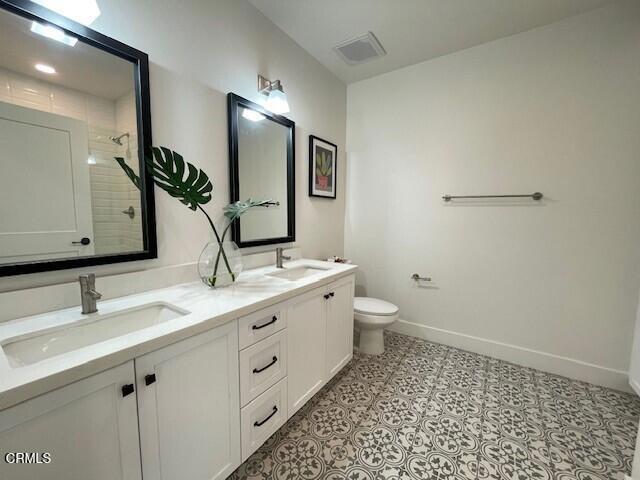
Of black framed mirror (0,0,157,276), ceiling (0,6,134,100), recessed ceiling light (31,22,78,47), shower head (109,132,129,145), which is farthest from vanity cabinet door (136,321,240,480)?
recessed ceiling light (31,22,78,47)

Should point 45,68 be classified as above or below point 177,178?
above

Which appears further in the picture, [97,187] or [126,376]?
[97,187]

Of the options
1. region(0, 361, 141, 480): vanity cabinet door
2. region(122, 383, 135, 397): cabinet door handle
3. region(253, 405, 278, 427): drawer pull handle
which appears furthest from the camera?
region(253, 405, 278, 427): drawer pull handle

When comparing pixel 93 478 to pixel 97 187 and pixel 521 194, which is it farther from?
pixel 521 194

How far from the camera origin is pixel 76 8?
3.20ft

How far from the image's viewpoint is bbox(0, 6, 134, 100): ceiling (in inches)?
35.4

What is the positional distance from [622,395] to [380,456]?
1.70 meters

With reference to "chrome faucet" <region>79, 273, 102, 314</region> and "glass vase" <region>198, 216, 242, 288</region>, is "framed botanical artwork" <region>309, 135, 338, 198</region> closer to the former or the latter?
"glass vase" <region>198, 216, 242, 288</region>

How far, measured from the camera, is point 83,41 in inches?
41.0

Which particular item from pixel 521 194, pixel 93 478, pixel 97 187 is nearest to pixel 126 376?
pixel 93 478

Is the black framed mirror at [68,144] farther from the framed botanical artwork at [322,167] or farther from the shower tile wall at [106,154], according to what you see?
the framed botanical artwork at [322,167]

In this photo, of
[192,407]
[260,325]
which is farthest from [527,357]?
[192,407]

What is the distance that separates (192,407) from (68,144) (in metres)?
1.07

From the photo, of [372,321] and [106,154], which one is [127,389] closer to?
[106,154]
